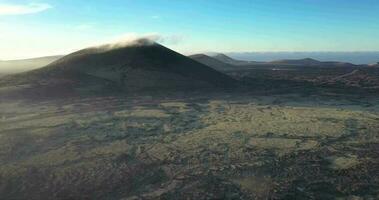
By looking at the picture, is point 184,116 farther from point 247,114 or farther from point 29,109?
point 29,109

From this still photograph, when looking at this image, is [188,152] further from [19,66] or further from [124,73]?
[19,66]

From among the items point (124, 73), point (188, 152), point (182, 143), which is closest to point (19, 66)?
point (124, 73)

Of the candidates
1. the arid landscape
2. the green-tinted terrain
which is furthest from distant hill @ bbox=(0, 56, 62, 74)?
the green-tinted terrain

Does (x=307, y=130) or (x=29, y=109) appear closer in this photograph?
(x=307, y=130)

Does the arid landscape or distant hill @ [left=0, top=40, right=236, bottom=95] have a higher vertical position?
distant hill @ [left=0, top=40, right=236, bottom=95]

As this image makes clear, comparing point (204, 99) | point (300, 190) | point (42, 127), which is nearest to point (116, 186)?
point (300, 190)

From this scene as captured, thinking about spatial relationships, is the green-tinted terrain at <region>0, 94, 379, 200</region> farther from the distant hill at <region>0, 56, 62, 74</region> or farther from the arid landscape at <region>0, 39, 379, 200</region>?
the distant hill at <region>0, 56, 62, 74</region>
